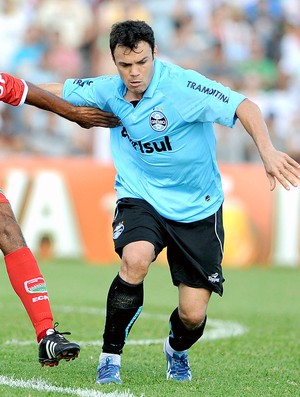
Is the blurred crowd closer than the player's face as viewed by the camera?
No

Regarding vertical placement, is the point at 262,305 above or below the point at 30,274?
below

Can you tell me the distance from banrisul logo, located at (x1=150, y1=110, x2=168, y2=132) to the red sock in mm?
1094

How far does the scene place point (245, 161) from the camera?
52.9 ft

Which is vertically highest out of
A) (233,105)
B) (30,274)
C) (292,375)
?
(233,105)

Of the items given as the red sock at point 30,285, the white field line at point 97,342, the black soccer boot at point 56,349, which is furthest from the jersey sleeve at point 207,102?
the white field line at point 97,342

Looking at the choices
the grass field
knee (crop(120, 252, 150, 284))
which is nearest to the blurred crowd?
the grass field

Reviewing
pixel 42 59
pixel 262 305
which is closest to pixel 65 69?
pixel 42 59

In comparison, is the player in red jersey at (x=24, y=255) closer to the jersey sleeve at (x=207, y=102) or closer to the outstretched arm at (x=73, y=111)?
the outstretched arm at (x=73, y=111)

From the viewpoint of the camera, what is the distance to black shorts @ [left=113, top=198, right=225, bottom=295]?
5688 millimetres

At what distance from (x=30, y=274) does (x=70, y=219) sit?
28.9 feet

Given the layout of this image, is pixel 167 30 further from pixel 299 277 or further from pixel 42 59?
pixel 299 277

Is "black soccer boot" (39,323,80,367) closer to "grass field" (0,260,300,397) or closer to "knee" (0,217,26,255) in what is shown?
"grass field" (0,260,300,397)

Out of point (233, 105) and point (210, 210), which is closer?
point (233, 105)

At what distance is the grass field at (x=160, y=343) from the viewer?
5410 mm
